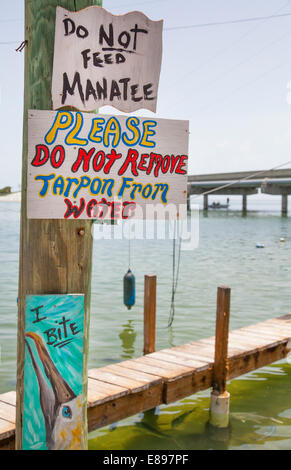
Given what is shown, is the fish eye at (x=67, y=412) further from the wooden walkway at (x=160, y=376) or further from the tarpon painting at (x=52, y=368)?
the wooden walkway at (x=160, y=376)

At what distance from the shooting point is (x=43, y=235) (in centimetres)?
328

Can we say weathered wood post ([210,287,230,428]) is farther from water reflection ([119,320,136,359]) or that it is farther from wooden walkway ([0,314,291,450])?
water reflection ([119,320,136,359])

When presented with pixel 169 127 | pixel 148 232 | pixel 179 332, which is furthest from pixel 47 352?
pixel 148 232

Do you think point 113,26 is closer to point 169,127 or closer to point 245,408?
point 169,127

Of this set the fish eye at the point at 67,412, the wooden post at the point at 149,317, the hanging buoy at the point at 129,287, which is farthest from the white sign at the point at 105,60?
the hanging buoy at the point at 129,287

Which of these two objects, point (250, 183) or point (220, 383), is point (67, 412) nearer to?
point (220, 383)

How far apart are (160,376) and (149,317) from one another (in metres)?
2.44

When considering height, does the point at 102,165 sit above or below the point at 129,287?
above

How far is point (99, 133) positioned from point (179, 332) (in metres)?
9.89

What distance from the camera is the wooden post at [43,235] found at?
10.5ft

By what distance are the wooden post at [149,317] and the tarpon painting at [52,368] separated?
210 inches

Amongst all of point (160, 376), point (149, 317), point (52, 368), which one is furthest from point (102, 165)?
point (149, 317)

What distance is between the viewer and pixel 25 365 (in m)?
3.36

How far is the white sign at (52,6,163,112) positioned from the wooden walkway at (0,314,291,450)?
3.16m
